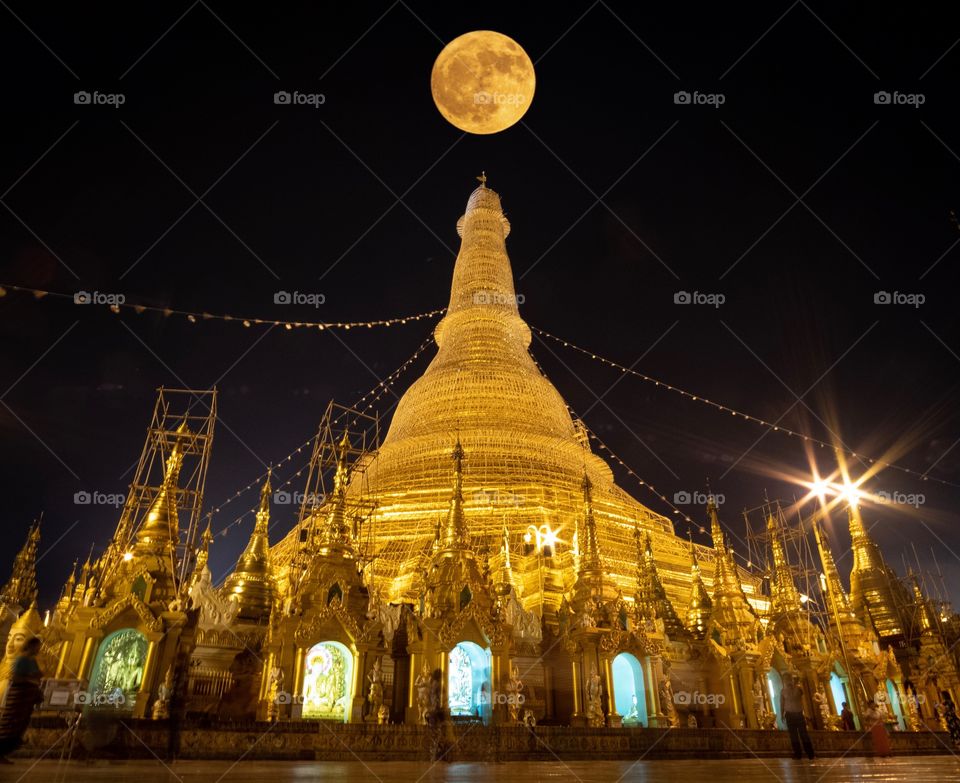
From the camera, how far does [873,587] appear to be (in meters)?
37.9

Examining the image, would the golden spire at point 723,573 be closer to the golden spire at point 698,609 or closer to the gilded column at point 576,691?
the golden spire at point 698,609

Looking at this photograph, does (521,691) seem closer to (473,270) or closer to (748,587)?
(748,587)

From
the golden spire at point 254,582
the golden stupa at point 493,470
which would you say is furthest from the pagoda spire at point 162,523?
the golden stupa at point 493,470

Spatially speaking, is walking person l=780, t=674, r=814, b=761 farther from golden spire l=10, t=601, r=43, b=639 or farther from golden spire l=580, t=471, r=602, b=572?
golden spire l=10, t=601, r=43, b=639

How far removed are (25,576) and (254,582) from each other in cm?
1713

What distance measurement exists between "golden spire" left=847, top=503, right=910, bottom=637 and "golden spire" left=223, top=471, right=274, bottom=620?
31060 millimetres

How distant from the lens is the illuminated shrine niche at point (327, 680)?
671 inches

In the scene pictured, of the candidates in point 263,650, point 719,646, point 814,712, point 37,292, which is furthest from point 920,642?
point 37,292

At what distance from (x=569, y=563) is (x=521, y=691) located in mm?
10093

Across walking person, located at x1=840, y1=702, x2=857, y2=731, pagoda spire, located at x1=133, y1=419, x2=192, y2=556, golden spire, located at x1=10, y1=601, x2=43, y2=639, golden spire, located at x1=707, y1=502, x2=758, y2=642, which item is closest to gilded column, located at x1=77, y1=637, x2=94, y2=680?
pagoda spire, located at x1=133, y1=419, x2=192, y2=556

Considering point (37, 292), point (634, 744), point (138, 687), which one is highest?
point (37, 292)

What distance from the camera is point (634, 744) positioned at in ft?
49.1

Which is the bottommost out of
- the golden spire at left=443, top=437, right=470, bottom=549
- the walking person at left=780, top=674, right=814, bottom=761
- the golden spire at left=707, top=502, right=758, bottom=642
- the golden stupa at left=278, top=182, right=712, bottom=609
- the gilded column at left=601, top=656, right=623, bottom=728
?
the walking person at left=780, top=674, right=814, bottom=761

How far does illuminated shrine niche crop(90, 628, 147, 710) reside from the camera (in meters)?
15.9
